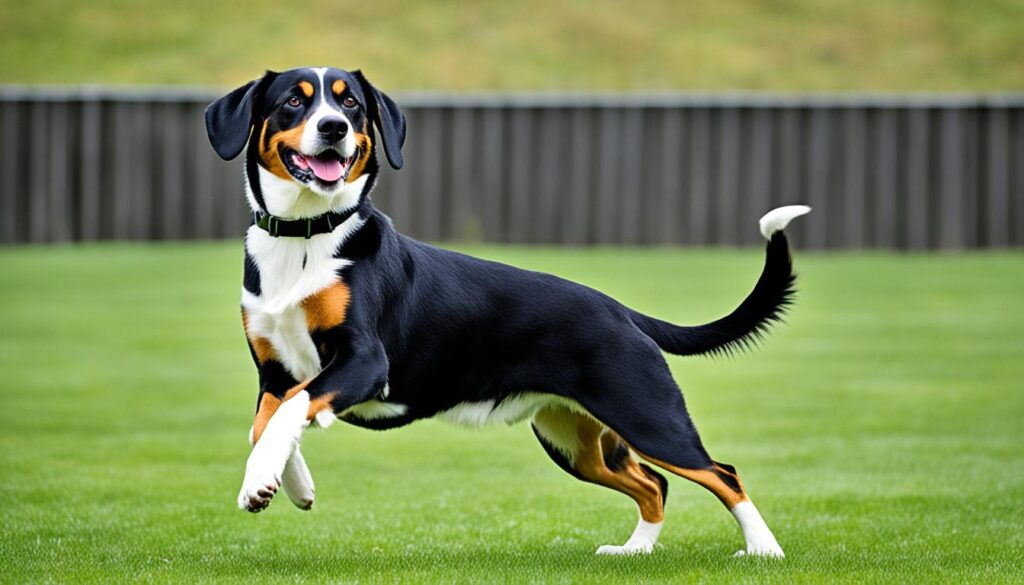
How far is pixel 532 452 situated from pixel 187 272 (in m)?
15.2

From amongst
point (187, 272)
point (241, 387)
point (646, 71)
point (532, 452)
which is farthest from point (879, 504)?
point (646, 71)

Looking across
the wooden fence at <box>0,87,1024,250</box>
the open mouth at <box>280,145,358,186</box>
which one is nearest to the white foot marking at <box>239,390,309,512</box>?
the open mouth at <box>280,145,358,186</box>

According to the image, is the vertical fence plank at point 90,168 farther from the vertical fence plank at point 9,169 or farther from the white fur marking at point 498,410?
the white fur marking at point 498,410

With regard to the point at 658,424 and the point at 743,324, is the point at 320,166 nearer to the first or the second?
the point at 658,424

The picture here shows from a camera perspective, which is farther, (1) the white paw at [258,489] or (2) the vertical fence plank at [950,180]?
(2) the vertical fence plank at [950,180]

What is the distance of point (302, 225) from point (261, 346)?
47cm

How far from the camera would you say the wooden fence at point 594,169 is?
29.8 meters

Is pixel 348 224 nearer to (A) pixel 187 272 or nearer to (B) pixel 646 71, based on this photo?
(A) pixel 187 272

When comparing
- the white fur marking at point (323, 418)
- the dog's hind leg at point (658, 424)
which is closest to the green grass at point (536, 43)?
the dog's hind leg at point (658, 424)

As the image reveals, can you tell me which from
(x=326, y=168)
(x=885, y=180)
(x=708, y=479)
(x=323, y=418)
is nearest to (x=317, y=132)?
(x=326, y=168)

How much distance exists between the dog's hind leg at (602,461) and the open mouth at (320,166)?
1.34 m

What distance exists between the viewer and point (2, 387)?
1356 centimetres

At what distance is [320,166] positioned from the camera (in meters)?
6.18

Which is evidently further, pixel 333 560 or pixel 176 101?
pixel 176 101
